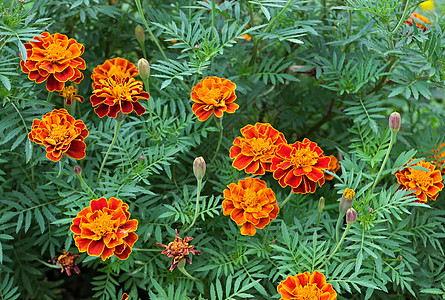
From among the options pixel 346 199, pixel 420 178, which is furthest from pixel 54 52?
pixel 420 178

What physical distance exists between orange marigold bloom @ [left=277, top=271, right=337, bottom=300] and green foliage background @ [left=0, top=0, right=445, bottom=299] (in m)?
0.07

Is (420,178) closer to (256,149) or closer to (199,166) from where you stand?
(256,149)

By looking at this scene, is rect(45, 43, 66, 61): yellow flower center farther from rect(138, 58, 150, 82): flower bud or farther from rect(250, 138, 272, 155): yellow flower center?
rect(250, 138, 272, 155): yellow flower center

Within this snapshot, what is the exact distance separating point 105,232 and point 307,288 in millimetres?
394

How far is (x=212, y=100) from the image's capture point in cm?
111

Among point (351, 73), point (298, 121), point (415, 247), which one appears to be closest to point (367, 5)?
point (351, 73)

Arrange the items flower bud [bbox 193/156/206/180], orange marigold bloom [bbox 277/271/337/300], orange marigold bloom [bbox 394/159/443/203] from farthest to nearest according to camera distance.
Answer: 1. orange marigold bloom [bbox 394/159/443/203]
2. flower bud [bbox 193/156/206/180]
3. orange marigold bloom [bbox 277/271/337/300]

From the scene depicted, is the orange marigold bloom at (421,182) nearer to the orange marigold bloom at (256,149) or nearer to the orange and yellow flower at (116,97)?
the orange marigold bloom at (256,149)

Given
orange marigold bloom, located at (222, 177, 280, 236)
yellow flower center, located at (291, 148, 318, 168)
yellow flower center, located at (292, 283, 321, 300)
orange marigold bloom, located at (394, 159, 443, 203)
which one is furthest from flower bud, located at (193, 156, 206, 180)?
orange marigold bloom, located at (394, 159, 443, 203)

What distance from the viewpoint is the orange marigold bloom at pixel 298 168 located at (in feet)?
3.49

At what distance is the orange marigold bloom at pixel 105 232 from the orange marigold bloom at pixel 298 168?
1.05 feet

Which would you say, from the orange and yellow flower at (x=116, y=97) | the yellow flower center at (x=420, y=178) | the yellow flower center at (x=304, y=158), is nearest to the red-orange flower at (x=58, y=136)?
the orange and yellow flower at (x=116, y=97)

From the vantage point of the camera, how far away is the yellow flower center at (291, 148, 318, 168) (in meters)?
1.07

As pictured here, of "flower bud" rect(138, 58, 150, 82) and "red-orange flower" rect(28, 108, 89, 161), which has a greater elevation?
"flower bud" rect(138, 58, 150, 82)
